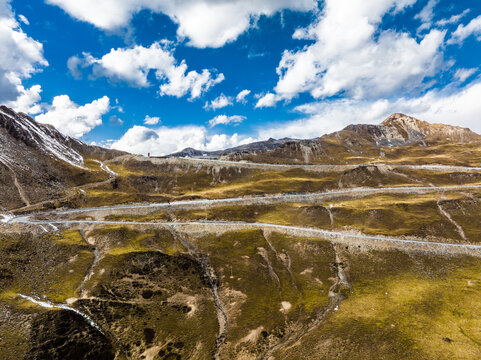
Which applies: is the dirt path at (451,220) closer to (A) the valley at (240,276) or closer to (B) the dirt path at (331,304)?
(A) the valley at (240,276)

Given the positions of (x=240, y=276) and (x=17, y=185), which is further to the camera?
(x=17, y=185)

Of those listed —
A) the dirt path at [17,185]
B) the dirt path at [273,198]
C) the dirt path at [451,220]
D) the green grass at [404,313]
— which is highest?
the dirt path at [17,185]

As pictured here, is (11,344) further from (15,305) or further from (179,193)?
(179,193)

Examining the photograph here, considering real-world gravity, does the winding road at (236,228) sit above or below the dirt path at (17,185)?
below

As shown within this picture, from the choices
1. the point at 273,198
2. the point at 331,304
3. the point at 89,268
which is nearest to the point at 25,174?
the point at 89,268

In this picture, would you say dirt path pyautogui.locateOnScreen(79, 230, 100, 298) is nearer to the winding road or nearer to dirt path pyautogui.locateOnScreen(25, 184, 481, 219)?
the winding road

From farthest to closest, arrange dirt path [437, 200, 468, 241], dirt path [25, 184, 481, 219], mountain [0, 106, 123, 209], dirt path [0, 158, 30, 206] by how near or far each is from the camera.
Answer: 1. mountain [0, 106, 123, 209]
2. dirt path [0, 158, 30, 206]
3. dirt path [25, 184, 481, 219]
4. dirt path [437, 200, 468, 241]

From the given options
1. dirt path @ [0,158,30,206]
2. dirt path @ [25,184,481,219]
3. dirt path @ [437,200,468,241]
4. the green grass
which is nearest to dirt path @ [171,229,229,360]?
the green grass

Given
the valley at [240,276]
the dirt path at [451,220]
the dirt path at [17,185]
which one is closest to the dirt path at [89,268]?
the valley at [240,276]

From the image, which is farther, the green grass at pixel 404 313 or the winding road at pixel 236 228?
the winding road at pixel 236 228

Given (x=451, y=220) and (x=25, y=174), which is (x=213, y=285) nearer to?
(x=451, y=220)

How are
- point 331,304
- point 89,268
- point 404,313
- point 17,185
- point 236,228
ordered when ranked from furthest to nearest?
point 17,185 → point 236,228 → point 89,268 → point 331,304 → point 404,313
